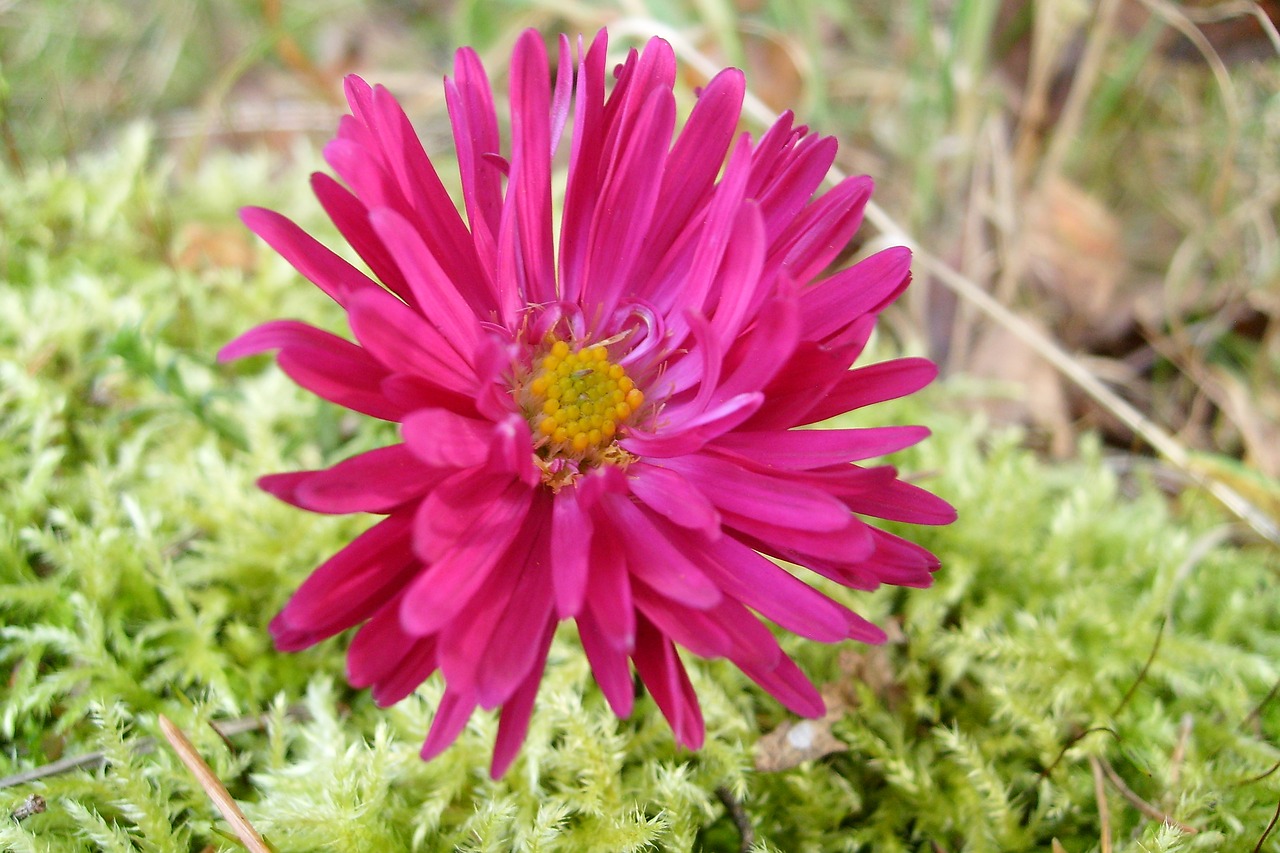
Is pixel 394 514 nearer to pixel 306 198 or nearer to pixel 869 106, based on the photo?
pixel 306 198

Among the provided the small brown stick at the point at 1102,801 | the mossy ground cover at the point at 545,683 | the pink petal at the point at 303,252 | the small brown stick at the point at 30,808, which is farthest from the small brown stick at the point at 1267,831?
the small brown stick at the point at 30,808

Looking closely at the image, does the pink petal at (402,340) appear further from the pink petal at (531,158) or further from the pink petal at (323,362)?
the pink petal at (531,158)

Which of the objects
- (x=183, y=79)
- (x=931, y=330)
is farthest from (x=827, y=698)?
(x=183, y=79)

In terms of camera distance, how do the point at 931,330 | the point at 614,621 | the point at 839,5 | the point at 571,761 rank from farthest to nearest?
1. the point at 839,5
2. the point at 931,330
3. the point at 571,761
4. the point at 614,621

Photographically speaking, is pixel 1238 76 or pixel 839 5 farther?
pixel 839 5

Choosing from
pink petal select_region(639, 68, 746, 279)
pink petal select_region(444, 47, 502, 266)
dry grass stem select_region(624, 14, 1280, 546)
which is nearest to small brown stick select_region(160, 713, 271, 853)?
pink petal select_region(444, 47, 502, 266)

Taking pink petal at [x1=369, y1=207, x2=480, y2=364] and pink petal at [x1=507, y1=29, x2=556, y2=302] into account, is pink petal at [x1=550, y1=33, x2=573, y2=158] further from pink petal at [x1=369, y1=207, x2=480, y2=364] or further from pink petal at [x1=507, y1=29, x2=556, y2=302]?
pink petal at [x1=369, y1=207, x2=480, y2=364]

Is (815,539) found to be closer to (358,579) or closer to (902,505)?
(902,505)
